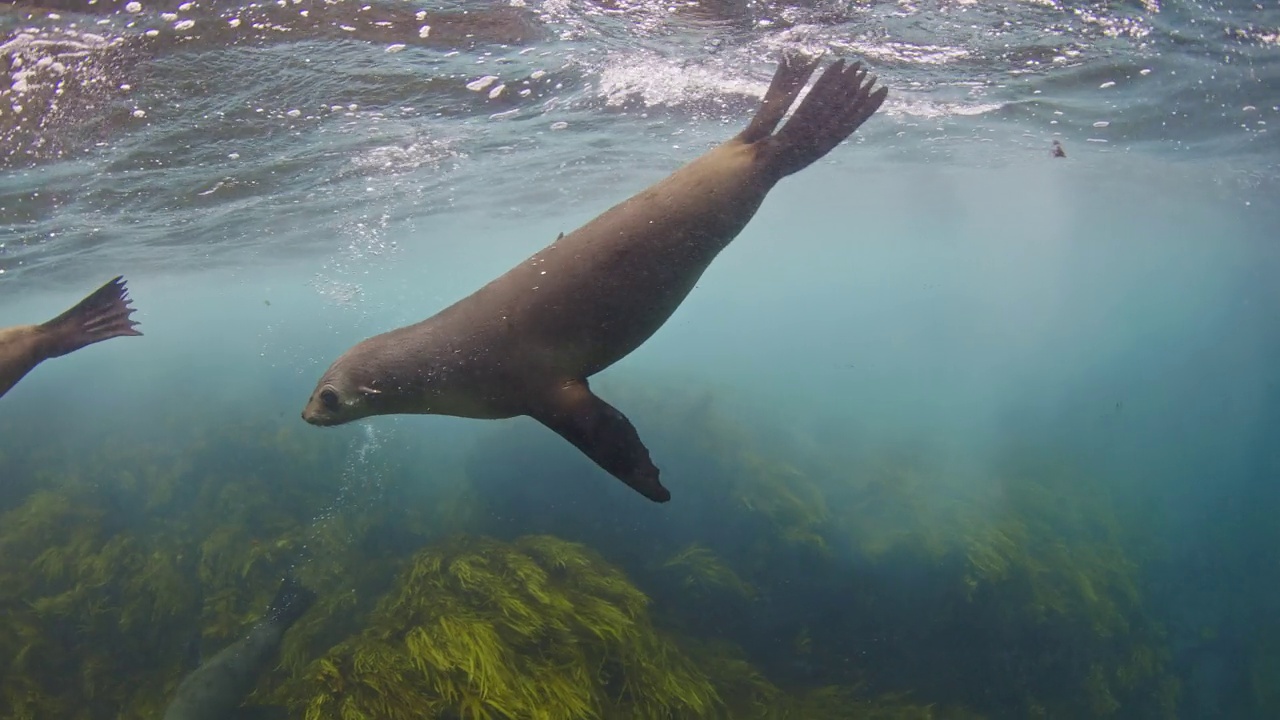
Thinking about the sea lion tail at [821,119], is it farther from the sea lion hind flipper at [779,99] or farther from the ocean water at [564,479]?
the ocean water at [564,479]

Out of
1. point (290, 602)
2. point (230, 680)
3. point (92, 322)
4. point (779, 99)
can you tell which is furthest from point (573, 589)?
point (779, 99)

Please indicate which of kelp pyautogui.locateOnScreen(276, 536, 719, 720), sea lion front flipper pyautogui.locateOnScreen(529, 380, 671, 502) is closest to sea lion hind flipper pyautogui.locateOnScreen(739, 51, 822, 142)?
sea lion front flipper pyautogui.locateOnScreen(529, 380, 671, 502)

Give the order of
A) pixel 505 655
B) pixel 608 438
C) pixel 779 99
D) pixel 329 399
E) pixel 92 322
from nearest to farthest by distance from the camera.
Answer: pixel 608 438 < pixel 329 399 < pixel 779 99 < pixel 92 322 < pixel 505 655

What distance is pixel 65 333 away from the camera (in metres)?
4.11

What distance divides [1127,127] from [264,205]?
18.2 metres

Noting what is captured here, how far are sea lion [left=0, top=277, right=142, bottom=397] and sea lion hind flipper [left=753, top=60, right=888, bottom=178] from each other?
12.6 ft

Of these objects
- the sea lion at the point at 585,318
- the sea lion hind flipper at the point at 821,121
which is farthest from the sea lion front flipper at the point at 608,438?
the sea lion hind flipper at the point at 821,121

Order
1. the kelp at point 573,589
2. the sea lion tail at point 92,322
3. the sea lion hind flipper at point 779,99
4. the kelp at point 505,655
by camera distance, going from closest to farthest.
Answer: the sea lion hind flipper at point 779,99
the sea lion tail at point 92,322
the kelp at point 505,655
the kelp at point 573,589

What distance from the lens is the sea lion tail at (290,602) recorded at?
6979 millimetres

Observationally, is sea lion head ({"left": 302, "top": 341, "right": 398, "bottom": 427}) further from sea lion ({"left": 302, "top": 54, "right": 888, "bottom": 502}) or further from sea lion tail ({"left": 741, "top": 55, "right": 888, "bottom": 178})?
sea lion tail ({"left": 741, "top": 55, "right": 888, "bottom": 178})

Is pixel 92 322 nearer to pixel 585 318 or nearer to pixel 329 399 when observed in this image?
pixel 329 399

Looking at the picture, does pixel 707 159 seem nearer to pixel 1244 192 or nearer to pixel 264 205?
pixel 264 205

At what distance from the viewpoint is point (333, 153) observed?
1060 cm

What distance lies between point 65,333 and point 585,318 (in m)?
3.68
